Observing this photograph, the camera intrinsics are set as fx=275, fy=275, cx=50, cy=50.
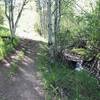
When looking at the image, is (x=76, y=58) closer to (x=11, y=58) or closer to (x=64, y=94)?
(x=11, y=58)

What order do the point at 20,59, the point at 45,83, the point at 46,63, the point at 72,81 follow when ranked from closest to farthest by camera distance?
the point at 45,83
the point at 72,81
the point at 46,63
the point at 20,59

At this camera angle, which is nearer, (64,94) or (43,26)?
(64,94)

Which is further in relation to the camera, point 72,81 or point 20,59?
point 20,59

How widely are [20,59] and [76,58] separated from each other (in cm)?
537

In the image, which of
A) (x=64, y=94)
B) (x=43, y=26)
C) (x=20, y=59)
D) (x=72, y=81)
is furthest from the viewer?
(x=43, y=26)

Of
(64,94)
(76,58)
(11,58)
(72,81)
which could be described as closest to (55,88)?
(64,94)

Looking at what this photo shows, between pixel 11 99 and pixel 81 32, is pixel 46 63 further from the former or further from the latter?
pixel 11 99

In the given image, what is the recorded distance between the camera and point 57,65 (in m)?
13.9

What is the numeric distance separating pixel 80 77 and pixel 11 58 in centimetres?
452

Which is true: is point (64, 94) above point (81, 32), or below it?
below

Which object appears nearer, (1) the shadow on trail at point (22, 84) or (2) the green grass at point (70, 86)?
(1) the shadow on trail at point (22, 84)

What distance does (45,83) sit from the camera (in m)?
10.6

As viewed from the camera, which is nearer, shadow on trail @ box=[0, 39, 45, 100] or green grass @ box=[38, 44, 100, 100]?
shadow on trail @ box=[0, 39, 45, 100]

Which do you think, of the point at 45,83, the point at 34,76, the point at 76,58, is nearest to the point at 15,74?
the point at 34,76
